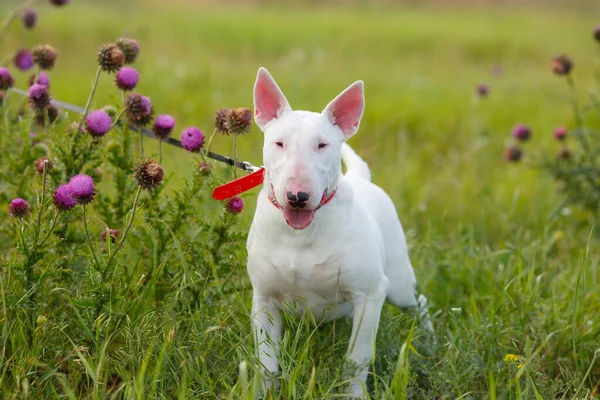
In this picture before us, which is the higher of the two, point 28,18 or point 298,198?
point 28,18

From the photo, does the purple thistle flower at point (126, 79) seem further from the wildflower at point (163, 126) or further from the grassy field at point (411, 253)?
the grassy field at point (411, 253)

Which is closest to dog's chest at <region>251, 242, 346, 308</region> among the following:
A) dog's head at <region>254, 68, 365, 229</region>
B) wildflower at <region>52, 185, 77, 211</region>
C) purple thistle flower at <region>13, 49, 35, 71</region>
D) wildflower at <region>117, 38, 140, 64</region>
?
dog's head at <region>254, 68, 365, 229</region>

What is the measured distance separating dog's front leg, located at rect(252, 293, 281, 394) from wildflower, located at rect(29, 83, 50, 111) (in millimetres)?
1216

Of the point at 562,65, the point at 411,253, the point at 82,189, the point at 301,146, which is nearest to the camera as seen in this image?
the point at 301,146

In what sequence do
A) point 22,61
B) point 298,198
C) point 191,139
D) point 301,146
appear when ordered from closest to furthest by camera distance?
point 298,198
point 301,146
point 191,139
point 22,61

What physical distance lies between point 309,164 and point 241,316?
3.39ft

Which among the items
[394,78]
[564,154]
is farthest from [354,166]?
[394,78]

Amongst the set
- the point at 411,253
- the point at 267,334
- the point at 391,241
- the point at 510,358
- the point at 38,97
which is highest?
the point at 38,97

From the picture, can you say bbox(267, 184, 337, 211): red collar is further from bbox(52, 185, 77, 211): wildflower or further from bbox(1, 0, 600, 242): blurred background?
bbox(52, 185, 77, 211): wildflower

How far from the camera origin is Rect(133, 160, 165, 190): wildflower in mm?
2502

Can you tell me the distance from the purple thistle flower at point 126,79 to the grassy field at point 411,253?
17.2 inches

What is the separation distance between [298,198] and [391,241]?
3.27 ft

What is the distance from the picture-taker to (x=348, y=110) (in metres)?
2.48

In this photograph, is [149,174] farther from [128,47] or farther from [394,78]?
[394,78]
